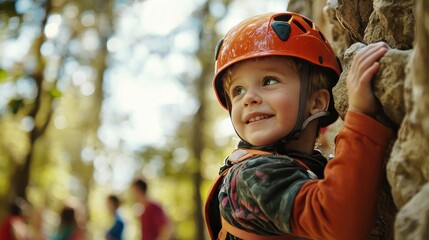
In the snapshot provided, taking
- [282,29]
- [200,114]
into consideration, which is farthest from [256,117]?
[200,114]

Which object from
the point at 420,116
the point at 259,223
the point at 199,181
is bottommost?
the point at 199,181

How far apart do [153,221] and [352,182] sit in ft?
24.8

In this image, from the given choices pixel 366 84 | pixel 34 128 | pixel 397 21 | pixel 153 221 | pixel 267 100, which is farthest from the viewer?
pixel 34 128

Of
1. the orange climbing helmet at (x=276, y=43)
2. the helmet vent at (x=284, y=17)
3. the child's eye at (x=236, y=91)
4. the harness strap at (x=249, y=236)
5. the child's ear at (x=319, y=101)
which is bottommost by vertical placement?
the harness strap at (x=249, y=236)

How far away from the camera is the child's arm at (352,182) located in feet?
6.94

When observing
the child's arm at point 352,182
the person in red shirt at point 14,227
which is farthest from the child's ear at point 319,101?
the person in red shirt at point 14,227

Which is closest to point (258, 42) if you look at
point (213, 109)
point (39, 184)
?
point (213, 109)

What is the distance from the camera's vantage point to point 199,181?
2084 cm

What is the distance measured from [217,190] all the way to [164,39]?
2006 centimetres

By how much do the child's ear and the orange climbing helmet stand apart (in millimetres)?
46

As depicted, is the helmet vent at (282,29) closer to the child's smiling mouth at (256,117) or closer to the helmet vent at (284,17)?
the helmet vent at (284,17)

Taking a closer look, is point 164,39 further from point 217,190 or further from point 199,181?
point 217,190

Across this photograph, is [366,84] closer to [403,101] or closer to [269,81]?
[403,101]

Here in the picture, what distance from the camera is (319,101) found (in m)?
3.00
